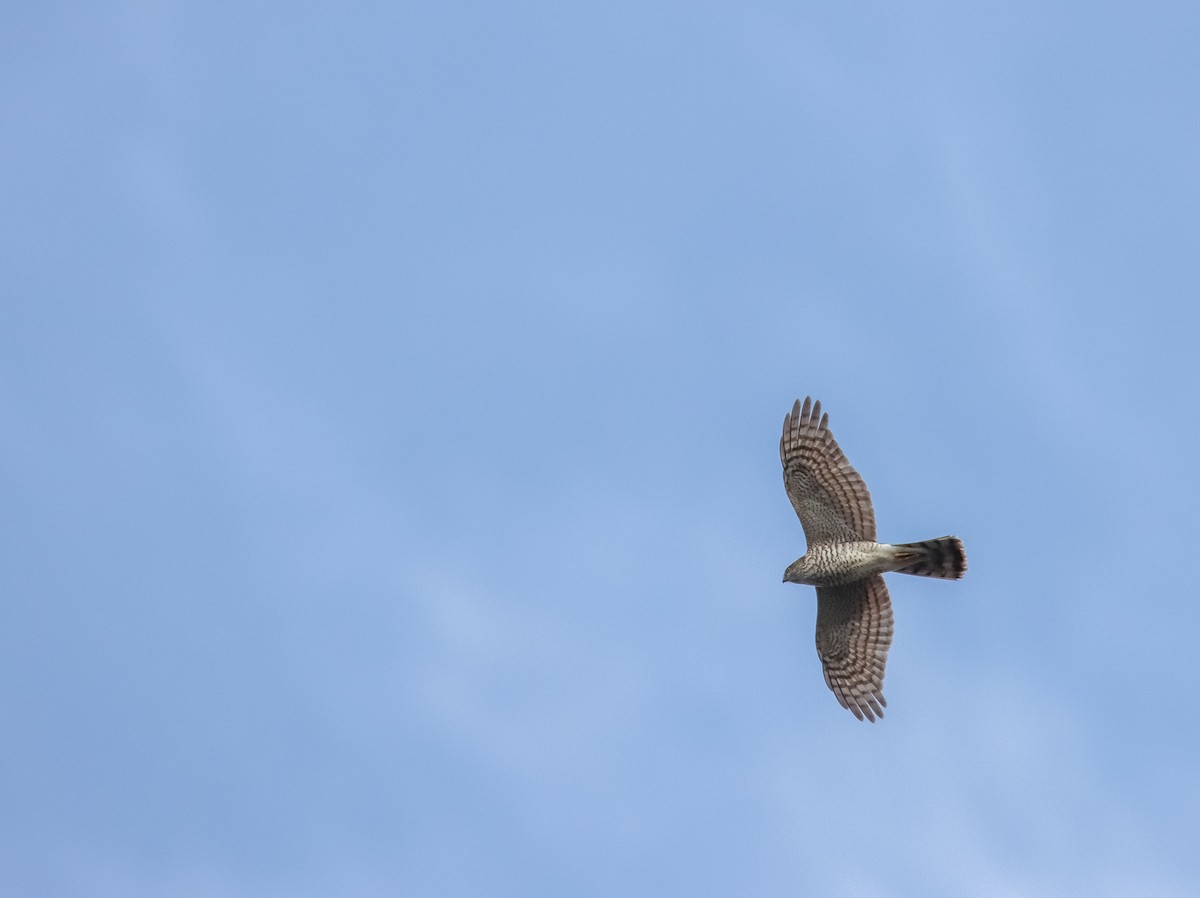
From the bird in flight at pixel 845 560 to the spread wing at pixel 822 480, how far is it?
0.05 ft

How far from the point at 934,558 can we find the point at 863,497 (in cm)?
147

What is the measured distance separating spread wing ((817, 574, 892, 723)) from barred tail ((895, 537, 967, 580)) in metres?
1.26

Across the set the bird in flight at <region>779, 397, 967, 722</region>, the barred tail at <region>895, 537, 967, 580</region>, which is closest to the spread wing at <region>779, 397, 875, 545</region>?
the bird in flight at <region>779, 397, 967, 722</region>

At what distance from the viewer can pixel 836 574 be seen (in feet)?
76.9

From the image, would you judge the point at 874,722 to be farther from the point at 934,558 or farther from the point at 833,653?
the point at 934,558

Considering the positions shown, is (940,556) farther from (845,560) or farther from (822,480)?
(822,480)

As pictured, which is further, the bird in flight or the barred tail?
the bird in flight

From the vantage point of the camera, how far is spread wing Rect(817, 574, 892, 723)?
2416 cm

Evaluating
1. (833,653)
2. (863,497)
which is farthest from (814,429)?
(833,653)

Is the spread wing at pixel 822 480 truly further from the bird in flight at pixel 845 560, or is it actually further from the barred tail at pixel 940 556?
the barred tail at pixel 940 556

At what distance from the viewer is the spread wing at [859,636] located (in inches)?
951

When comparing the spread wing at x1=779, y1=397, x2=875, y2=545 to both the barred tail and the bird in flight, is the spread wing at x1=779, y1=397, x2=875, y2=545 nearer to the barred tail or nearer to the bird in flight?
the bird in flight

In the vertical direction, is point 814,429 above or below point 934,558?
above

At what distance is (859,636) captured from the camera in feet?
80.1
